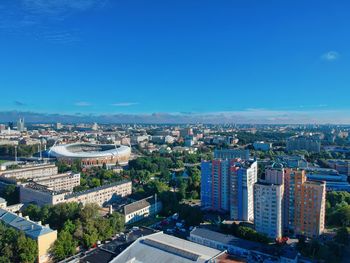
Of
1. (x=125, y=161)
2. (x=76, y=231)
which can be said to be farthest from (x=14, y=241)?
Result: (x=125, y=161)

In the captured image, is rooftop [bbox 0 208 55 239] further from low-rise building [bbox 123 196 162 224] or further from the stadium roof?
the stadium roof

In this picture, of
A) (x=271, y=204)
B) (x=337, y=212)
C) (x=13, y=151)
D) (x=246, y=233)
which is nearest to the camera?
(x=246, y=233)

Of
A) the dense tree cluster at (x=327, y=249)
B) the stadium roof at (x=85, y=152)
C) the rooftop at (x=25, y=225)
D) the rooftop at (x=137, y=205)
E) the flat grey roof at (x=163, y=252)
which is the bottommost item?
the dense tree cluster at (x=327, y=249)

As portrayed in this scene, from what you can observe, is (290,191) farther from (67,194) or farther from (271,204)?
(67,194)

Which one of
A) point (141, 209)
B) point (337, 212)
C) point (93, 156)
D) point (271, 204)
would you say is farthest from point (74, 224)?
point (93, 156)

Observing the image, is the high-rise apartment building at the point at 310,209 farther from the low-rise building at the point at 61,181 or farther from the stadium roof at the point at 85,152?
the stadium roof at the point at 85,152

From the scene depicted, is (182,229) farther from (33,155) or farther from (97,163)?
(33,155)

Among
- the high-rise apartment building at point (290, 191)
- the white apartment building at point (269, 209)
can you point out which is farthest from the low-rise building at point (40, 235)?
the high-rise apartment building at point (290, 191)

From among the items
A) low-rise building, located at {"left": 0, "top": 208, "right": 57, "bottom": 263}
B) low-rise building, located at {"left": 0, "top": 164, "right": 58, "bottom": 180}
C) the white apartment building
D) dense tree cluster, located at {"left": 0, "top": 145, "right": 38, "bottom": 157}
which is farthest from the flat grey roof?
dense tree cluster, located at {"left": 0, "top": 145, "right": 38, "bottom": 157}
